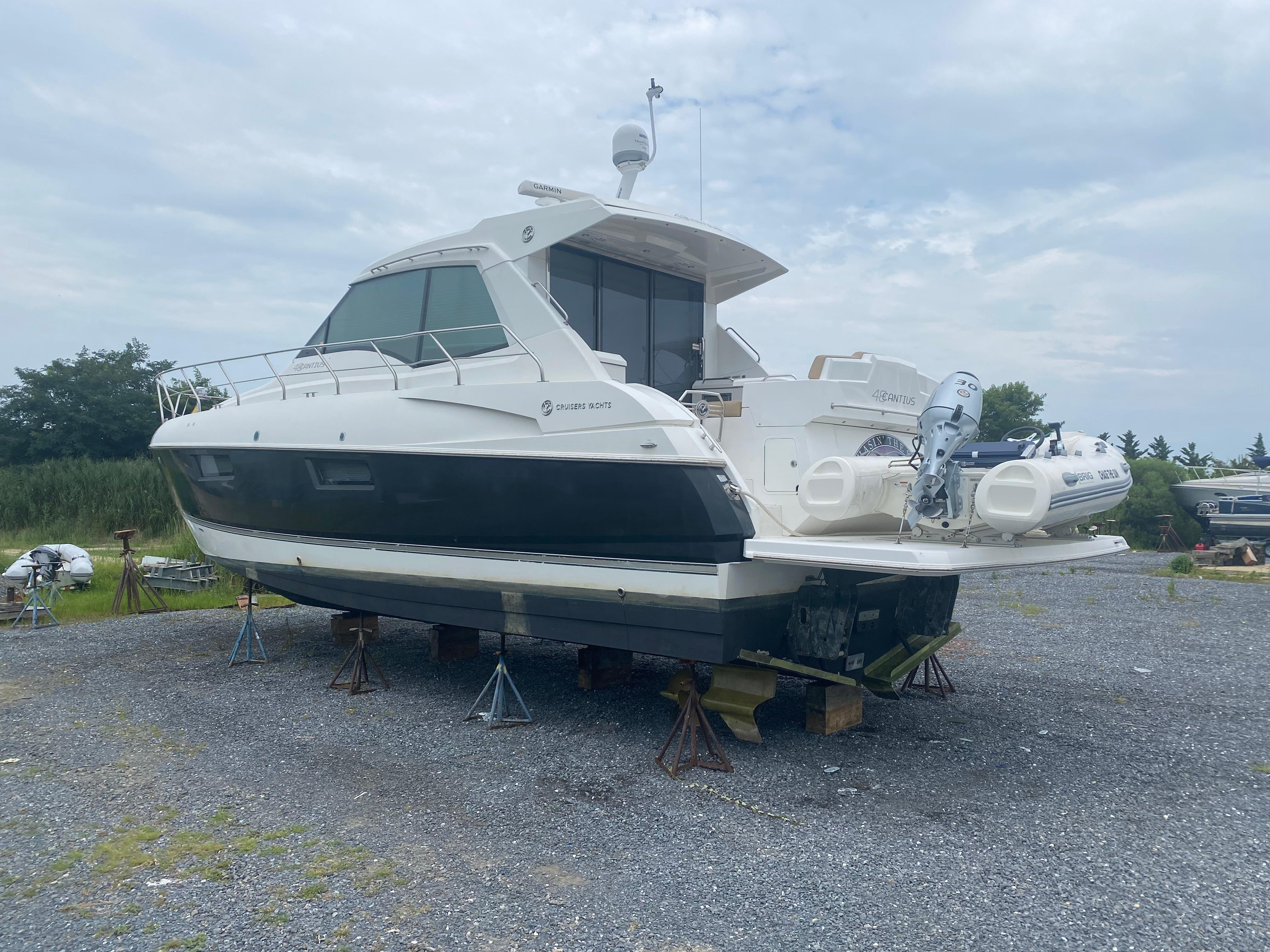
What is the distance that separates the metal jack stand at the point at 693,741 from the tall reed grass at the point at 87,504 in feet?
42.4

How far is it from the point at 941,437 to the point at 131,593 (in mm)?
8908

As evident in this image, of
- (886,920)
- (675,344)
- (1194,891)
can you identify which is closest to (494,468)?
(675,344)

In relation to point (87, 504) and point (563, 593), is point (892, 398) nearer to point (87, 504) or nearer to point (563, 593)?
point (563, 593)

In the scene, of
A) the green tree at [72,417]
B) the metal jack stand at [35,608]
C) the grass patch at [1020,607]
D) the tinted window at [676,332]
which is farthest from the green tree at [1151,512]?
the green tree at [72,417]

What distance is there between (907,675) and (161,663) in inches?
228

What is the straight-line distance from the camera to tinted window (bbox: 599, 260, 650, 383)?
603 centimetres

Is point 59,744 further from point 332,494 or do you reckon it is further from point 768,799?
point 768,799

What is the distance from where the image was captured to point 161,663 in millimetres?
6887

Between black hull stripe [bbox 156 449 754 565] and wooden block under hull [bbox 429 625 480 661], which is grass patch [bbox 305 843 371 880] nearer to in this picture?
black hull stripe [bbox 156 449 754 565]

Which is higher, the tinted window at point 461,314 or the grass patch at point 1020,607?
the tinted window at point 461,314

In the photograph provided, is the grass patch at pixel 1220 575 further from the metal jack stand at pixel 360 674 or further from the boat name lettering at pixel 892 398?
the metal jack stand at pixel 360 674

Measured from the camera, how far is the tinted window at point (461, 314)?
17.9 feet

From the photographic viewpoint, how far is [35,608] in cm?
857

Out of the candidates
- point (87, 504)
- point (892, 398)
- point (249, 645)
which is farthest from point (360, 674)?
point (87, 504)
